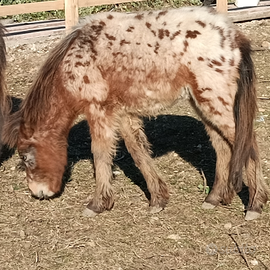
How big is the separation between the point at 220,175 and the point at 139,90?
1148 millimetres

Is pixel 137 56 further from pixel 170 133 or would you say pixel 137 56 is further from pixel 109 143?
pixel 170 133

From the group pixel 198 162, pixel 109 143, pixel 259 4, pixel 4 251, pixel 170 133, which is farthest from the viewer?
pixel 259 4

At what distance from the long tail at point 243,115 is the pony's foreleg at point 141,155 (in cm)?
79

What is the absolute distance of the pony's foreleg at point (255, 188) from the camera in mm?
4523

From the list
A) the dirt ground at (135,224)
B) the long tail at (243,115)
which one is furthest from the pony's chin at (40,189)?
the long tail at (243,115)

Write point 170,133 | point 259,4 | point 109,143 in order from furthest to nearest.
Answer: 1. point 259,4
2. point 170,133
3. point 109,143

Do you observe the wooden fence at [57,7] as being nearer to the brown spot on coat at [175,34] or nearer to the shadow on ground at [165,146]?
the shadow on ground at [165,146]

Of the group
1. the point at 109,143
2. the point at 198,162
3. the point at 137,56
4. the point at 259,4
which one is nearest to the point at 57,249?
the point at 109,143

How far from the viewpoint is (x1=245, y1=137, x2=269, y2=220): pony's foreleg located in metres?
4.52

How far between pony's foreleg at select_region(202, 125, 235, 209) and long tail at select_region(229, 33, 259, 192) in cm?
28

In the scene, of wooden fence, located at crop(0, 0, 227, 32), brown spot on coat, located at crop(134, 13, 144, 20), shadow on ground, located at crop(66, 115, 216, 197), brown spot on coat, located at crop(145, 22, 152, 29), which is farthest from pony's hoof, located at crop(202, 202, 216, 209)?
wooden fence, located at crop(0, 0, 227, 32)

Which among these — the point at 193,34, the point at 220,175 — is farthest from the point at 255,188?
the point at 193,34

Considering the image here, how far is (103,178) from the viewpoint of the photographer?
4.75 m

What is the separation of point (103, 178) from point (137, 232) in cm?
62
